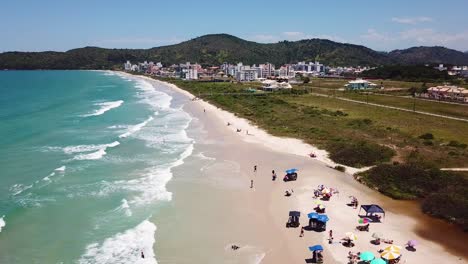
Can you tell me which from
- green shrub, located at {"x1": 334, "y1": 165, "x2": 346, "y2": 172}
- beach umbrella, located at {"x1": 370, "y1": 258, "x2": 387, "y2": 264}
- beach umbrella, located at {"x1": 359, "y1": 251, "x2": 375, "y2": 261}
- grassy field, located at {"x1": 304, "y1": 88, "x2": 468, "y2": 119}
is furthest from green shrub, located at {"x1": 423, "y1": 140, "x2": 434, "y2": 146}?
beach umbrella, located at {"x1": 370, "y1": 258, "x2": 387, "y2": 264}

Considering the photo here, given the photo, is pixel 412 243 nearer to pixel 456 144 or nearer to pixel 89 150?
pixel 456 144

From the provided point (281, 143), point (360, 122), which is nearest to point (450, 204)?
point (281, 143)

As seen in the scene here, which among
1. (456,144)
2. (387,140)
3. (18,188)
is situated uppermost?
(456,144)

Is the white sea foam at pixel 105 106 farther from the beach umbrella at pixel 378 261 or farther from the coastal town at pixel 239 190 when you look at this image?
the beach umbrella at pixel 378 261

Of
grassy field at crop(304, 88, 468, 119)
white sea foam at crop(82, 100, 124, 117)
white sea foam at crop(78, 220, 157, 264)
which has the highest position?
grassy field at crop(304, 88, 468, 119)

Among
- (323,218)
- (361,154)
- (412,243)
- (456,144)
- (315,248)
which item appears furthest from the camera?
(456,144)

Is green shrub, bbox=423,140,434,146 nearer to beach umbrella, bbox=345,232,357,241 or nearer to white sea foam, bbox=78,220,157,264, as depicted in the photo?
beach umbrella, bbox=345,232,357,241

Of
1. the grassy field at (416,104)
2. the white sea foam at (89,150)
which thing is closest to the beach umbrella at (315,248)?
the white sea foam at (89,150)

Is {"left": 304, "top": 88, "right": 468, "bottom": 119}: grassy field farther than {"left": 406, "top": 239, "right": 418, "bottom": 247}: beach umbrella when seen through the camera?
Yes
